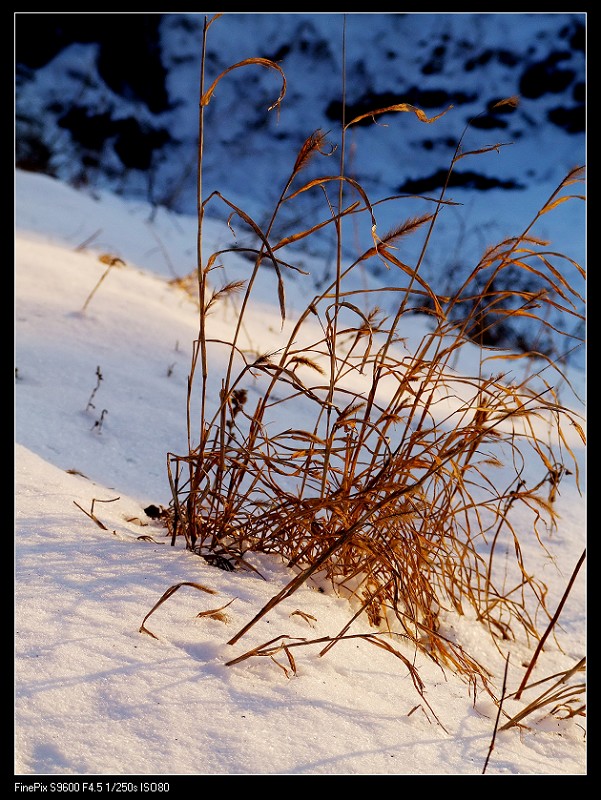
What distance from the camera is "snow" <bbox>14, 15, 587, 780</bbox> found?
0.60m

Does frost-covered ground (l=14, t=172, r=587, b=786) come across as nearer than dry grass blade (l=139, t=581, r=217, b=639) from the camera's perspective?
Yes

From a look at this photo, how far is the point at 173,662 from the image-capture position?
2.28ft

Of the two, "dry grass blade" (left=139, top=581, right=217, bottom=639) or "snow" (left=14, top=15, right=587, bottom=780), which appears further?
"dry grass blade" (left=139, top=581, right=217, bottom=639)

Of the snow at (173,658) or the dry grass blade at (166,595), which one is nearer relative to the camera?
the snow at (173,658)

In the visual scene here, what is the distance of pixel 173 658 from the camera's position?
0.70 m

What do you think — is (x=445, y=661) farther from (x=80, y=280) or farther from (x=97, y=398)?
(x=80, y=280)

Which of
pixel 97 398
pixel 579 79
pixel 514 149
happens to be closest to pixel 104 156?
pixel 514 149

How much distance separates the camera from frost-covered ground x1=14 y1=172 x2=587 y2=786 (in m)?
0.60

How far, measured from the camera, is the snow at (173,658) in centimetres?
60

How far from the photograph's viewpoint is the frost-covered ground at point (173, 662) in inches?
23.8

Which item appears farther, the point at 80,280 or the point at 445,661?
the point at 80,280

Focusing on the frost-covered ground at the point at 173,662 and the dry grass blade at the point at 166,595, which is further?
the dry grass blade at the point at 166,595
